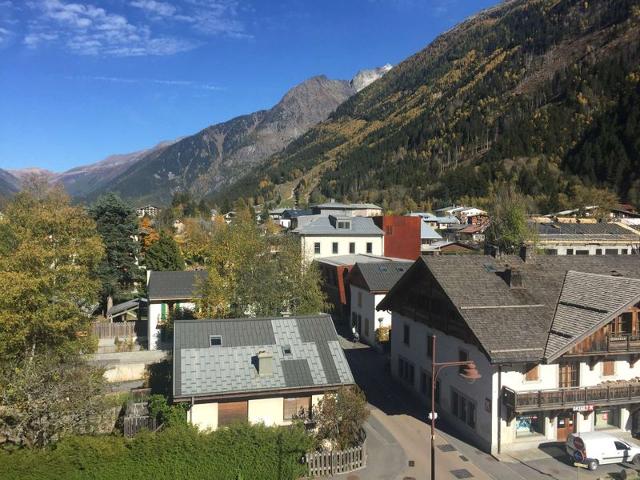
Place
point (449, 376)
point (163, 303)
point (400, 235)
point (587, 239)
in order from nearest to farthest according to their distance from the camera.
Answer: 1. point (449, 376)
2. point (163, 303)
3. point (400, 235)
4. point (587, 239)

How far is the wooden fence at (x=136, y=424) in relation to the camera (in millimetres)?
22641

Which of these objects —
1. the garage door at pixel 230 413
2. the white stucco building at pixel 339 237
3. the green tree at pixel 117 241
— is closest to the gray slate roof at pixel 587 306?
the garage door at pixel 230 413

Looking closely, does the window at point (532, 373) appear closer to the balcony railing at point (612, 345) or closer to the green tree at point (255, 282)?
the balcony railing at point (612, 345)

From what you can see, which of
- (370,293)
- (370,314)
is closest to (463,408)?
(370,293)

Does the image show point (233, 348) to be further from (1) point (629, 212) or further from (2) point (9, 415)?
(1) point (629, 212)

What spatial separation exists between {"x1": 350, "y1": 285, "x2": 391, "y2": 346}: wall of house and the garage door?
19586mm

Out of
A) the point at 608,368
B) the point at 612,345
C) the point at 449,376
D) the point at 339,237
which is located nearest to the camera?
the point at 612,345

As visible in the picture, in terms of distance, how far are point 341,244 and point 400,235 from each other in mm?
8542

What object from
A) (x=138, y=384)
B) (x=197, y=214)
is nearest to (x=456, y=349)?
(x=138, y=384)

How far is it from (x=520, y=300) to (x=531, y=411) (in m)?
5.44

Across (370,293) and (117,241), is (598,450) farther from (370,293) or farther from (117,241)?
(117,241)

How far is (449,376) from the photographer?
87.4ft

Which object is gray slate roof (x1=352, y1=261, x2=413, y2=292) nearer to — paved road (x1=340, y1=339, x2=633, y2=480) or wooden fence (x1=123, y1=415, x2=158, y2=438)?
paved road (x1=340, y1=339, x2=633, y2=480)

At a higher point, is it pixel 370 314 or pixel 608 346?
pixel 608 346
